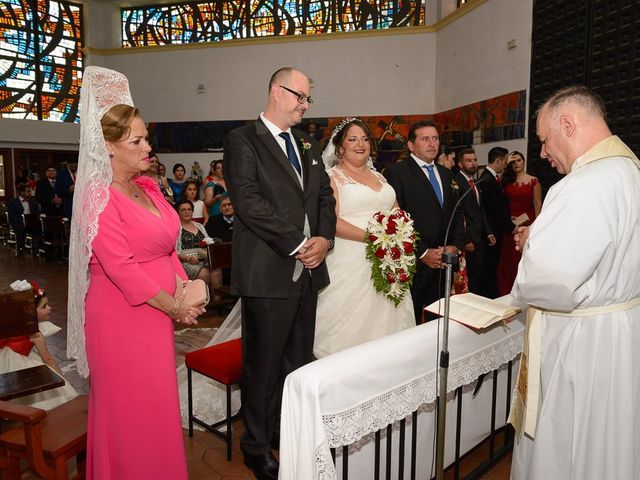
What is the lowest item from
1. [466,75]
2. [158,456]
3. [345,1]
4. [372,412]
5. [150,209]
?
[158,456]

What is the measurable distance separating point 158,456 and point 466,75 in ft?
35.5

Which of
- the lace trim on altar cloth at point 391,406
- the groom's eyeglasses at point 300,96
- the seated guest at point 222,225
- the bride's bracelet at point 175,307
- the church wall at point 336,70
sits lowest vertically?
the lace trim on altar cloth at point 391,406

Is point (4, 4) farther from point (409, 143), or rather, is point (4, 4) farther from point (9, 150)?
point (409, 143)

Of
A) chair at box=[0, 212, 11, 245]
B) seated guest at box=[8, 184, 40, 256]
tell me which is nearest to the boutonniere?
seated guest at box=[8, 184, 40, 256]

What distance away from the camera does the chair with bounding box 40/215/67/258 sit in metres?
11.3

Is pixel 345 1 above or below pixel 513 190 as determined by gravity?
above

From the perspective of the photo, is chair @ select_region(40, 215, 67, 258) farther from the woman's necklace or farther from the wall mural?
the woman's necklace

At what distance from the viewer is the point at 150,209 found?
95.8 inches

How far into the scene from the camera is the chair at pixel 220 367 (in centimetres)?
314

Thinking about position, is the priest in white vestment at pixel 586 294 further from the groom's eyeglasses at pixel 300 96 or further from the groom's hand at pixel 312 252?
the groom's eyeglasses at pixel 300 96

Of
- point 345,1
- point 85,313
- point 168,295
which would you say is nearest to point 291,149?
point 168,295

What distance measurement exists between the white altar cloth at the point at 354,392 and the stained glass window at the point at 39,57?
58.2 ft

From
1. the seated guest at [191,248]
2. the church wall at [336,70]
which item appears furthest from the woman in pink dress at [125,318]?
the church wall at [336,70]

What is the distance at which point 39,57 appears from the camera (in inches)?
651
